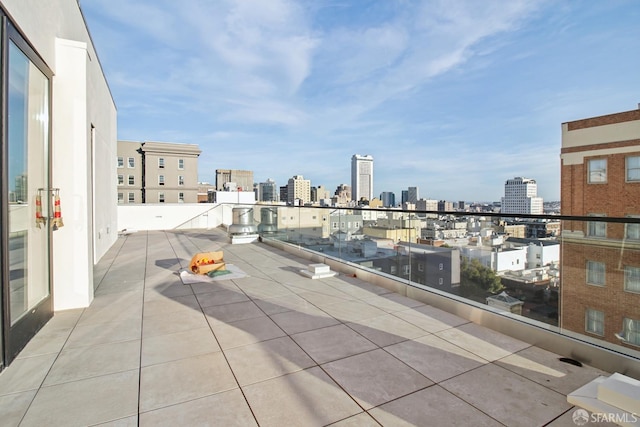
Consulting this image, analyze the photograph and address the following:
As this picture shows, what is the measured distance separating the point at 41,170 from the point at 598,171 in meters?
23.6

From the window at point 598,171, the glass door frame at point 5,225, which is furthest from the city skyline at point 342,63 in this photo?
the glass door frame at point 5,225

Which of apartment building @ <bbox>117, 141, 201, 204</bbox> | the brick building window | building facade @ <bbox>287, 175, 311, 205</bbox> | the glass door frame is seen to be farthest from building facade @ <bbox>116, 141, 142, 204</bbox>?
the brick building window

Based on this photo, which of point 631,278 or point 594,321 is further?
point 594,321

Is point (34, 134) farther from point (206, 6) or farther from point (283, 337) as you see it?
point (206, 6)

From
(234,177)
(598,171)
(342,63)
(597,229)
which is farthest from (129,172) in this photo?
(598,171)

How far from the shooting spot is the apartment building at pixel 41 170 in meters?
2.52

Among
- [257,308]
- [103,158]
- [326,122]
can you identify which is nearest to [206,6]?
[103,158]

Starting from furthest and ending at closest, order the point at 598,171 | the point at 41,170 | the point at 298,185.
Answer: the point at 298,185 < the point at 598,171 < the point at 41,170

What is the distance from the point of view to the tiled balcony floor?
1.83 metres

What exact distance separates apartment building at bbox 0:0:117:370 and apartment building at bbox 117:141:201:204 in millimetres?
37496

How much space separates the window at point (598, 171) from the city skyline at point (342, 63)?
1.96 metres

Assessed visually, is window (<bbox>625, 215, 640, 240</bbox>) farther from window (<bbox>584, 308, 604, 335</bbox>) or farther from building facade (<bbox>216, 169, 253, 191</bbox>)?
building facade (<bbox>216, 169, 253, 191</bbox>)

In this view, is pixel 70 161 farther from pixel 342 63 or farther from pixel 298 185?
pixel 298 185

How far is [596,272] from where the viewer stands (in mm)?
2512
